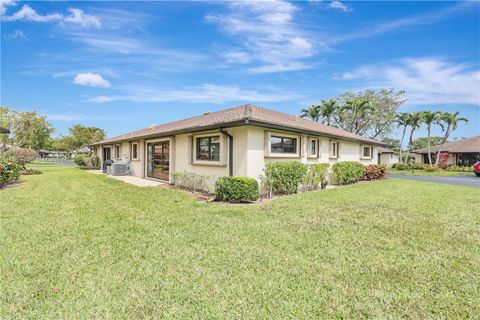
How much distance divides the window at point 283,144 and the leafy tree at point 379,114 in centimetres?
3162

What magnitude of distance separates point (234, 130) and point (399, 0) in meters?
8.40

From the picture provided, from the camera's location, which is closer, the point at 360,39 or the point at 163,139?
the point at 360,39

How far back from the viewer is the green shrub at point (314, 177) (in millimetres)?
11003

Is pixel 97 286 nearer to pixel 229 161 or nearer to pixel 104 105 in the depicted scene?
pixel 229 161

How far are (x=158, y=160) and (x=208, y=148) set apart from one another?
5435 millimetres

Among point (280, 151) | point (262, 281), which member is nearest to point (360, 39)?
point (280, 151)

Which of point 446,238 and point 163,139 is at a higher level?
point 163,139

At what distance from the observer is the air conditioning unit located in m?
16.9

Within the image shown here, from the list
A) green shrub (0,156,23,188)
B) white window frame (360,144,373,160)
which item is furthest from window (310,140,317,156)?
green shrub (0,156,23,188)

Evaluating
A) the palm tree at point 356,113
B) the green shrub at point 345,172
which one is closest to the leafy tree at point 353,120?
the palm tree at point 356,113

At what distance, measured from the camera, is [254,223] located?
5.60 m

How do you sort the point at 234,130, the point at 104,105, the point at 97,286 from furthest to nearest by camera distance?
the point at 104,105 → the point at 234,130 → the point at 97,286

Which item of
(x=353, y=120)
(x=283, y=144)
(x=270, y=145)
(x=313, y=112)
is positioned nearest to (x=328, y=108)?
(x=313, y=112)

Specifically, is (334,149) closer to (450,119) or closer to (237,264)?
(237,264)
